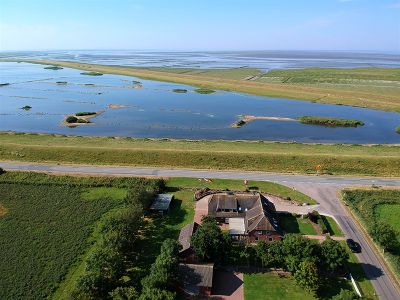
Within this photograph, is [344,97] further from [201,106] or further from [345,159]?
[345,159]

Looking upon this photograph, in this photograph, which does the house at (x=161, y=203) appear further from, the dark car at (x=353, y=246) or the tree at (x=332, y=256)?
the dark car at (x=353, y=246)

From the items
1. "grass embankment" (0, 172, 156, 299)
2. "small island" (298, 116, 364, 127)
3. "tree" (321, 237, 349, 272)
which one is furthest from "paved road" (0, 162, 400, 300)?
"small island" (298, 116, 364, 127)

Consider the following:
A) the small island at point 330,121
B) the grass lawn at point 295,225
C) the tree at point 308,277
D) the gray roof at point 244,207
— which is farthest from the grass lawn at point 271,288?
the small island at point 330,121

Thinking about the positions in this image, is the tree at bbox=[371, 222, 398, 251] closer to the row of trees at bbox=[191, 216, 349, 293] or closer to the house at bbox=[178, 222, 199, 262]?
the row of trees at bbox=[191, 216, 349, 293]

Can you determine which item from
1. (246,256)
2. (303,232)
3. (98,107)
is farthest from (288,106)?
(246,256)

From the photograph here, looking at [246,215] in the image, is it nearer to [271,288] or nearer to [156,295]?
[271,288]
